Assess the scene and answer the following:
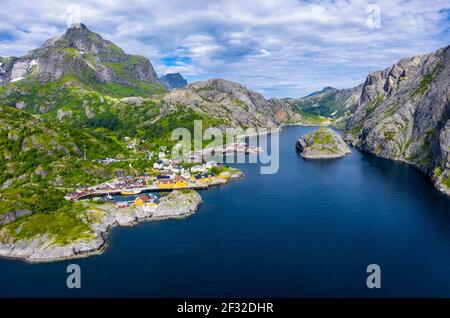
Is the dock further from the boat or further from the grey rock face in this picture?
the grey rock face

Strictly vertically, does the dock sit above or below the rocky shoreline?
above

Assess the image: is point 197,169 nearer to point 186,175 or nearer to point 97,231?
point 186,175

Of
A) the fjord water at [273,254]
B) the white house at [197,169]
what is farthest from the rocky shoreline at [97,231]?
the white house at [197,169]

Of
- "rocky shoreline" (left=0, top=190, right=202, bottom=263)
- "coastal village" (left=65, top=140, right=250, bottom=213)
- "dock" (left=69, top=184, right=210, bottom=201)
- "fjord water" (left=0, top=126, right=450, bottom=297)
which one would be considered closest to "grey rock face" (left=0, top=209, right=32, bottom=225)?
"rocky shoreline" (left=0, top=190, right=202, bottom=263)

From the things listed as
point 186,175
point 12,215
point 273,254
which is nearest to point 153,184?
point 186,175

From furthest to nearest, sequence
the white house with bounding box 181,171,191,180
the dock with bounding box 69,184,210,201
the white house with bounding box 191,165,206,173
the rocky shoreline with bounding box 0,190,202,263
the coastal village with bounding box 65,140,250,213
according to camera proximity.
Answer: the white house with bounding box 191,165,206,173 < the white house with bounding box 181,171,191,180 < the dock with bounding box 69,184,210,201 < the coastal village with bounding box 65,140,250,213 < the rocky shoreline with bounding box 0,190,202,263

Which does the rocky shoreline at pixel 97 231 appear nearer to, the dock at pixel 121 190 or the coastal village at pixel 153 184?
the coastal village at pixel 153 184
